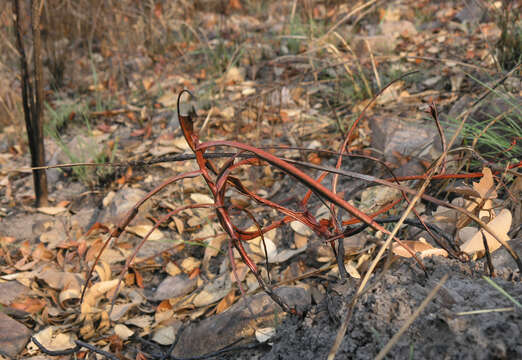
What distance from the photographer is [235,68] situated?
2900mm

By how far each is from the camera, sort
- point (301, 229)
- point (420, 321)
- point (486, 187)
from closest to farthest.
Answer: point (420, 321) → point (486, 187) → point (301, 229)

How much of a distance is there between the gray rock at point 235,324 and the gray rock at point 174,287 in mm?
267

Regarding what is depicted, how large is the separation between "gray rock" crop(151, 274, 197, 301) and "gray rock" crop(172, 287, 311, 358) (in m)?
0.27

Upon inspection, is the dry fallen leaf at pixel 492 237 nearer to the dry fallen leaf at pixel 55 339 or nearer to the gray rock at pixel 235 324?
the gray rock at pixel 235 324

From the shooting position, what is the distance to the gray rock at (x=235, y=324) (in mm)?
987

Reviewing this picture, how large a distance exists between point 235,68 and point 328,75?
70 cm

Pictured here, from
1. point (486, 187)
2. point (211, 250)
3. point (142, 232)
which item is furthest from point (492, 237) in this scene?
point (142, 232)

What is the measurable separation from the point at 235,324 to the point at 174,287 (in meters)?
0.49

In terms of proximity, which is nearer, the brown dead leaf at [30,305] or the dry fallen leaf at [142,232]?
the brown dead leaf at [30,305]

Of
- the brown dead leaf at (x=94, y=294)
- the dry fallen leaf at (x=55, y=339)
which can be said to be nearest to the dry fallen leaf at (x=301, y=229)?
the brown dead leaf at (x=94, y=294)

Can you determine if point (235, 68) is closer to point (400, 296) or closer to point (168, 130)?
point (168, 130)

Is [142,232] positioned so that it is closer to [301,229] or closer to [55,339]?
[55,339]

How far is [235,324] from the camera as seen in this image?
39.9 inches

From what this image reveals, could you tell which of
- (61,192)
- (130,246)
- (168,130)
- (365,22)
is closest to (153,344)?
(130,246)
